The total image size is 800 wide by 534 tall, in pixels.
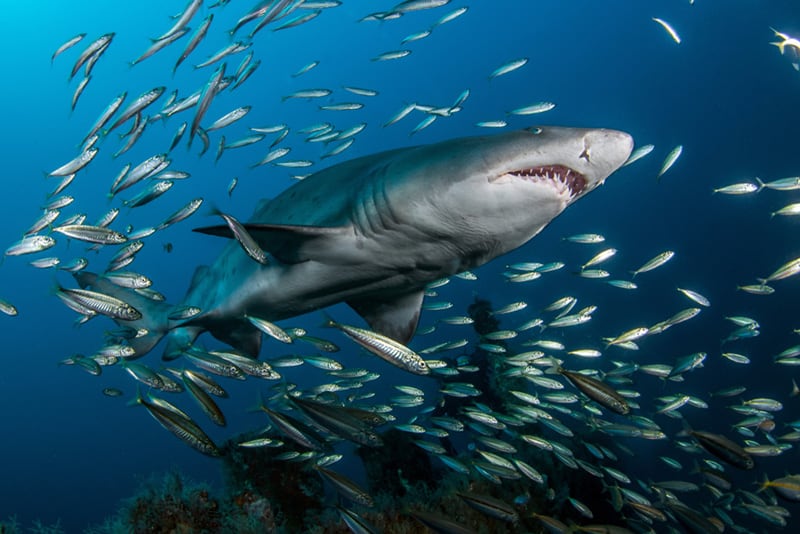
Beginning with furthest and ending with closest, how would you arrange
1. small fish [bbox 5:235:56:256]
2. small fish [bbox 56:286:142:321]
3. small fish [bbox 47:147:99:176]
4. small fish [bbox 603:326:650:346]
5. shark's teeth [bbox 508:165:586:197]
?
1. small fish [bbox 603:326:650:346]
2. small fish [bbox 47:147:99:176]
3. small fish [bbox 5:235:56:256]
4. small fish [bbox 56:286:142:321]
5. shark's teeth [bbox 508:165:586:197]

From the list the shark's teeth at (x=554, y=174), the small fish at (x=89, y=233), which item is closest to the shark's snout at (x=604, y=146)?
the shark's teeth at (x=554, y=174)

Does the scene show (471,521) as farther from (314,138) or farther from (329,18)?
(329,18)

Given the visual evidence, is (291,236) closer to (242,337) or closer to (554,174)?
(554,174)

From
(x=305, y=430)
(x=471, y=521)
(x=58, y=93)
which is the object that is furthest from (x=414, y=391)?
(x=58, y=93)

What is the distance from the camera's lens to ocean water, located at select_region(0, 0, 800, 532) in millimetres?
42188

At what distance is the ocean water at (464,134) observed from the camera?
1661 inches

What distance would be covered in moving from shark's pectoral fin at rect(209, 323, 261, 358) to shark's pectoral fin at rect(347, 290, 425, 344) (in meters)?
1.36

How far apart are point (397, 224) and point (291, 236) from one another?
2.55ft

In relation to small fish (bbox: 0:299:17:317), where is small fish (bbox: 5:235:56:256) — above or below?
above

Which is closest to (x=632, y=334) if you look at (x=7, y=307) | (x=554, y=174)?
(x=554, y=174)

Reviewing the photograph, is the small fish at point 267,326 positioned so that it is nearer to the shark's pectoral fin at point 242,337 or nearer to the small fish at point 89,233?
the shark's pectoral fin at point 242,337

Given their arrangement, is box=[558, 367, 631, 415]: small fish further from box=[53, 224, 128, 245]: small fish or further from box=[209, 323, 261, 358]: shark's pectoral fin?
box=[53, 224, 128, 245]: small fish

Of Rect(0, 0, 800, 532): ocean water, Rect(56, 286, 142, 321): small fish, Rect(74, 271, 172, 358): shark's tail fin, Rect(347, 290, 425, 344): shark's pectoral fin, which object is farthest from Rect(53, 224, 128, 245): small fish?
Rect(0, 0, 800, 532): ocean water

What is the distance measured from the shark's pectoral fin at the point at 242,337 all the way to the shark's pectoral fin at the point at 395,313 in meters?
1.36
